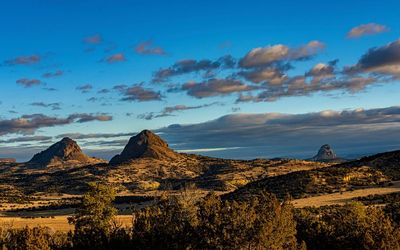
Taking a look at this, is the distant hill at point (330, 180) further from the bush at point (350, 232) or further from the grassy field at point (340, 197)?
the bush at point (350, 232)

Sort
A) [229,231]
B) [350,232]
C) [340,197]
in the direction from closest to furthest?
[229,231]
[350,232]
[340,197]

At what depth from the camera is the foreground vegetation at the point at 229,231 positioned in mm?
33500

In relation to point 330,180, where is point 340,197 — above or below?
below

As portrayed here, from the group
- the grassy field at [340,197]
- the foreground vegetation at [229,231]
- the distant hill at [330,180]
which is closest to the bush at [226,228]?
the foreground vegetation at [229,231]

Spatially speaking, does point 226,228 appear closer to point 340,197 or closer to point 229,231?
point 229,231

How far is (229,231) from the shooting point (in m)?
33.6

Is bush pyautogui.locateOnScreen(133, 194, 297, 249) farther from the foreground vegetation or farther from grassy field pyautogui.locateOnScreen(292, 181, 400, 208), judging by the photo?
grassy field pyautogui.locateOnScreen(292, 181, 400, 208)

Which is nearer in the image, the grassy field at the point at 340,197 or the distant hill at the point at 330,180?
the grassy field at the point at 340,197

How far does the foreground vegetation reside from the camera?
33.5 metres

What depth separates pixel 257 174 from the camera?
19600cm

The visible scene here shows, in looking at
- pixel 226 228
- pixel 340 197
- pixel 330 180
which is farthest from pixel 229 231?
pixel 330 180

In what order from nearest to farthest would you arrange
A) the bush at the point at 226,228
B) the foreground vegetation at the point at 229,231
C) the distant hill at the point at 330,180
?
the bush at the point at 226,228 → the foreground vegetation at the point at 229,231 → the distant hill at the point at 330,180

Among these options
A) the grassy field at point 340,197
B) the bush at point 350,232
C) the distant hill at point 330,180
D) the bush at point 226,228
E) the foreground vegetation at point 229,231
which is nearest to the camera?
the bush at point 226,228

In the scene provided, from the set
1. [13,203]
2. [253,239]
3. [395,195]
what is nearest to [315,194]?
[395,195]
